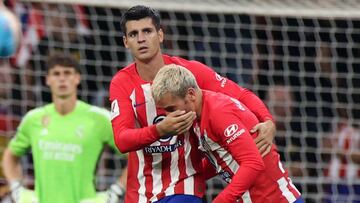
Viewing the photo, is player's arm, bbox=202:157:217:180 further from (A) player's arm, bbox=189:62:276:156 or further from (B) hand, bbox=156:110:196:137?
(B) hand, bbox=156:110:196:137

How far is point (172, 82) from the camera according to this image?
4.79 meters

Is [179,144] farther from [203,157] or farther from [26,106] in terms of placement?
[26,106]

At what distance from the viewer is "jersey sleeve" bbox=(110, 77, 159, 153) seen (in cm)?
488

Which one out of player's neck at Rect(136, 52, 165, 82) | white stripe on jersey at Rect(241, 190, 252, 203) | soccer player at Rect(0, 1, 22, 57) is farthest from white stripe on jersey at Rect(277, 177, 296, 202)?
soccer player at Rect(0, 1, 22, 57)

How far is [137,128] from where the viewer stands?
5156 mm

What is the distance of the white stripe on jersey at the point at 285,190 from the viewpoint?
16.9ft

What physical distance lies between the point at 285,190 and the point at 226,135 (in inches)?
20.7

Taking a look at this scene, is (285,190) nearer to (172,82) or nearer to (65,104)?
(172,82)

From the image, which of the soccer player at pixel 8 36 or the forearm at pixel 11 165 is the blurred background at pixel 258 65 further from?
the soccer player at pixel 8 36

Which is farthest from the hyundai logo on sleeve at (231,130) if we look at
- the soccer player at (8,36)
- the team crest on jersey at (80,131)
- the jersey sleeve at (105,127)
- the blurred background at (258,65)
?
the blurred background at (258,65)

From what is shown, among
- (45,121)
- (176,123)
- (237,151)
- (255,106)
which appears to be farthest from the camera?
(45,121)

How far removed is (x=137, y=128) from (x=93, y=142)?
2072 mm

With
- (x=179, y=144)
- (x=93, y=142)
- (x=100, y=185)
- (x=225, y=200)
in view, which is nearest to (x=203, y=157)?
(x=179, y=144)

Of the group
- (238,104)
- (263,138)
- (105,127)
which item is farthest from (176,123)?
(105,127)
